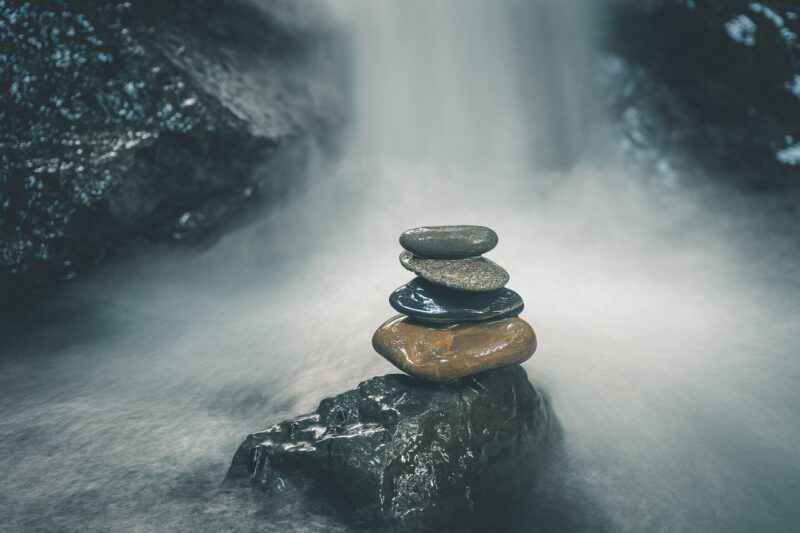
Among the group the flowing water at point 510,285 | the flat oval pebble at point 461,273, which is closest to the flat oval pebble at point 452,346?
the flat oval pebble at point 461,273

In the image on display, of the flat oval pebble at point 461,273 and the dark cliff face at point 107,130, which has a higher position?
the dark cliff face at point 107,130

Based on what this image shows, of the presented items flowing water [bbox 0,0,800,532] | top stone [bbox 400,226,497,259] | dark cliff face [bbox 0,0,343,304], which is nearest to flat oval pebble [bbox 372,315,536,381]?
top stone [bbox 400,226,497,259]

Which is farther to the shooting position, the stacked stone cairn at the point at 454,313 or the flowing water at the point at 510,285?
the stacked stone cairn at the point at 454,313

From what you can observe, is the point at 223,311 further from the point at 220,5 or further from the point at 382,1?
the point at 382,1

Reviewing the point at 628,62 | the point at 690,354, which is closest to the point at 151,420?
the point at 690,354

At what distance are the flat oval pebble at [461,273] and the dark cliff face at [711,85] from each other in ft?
17.3

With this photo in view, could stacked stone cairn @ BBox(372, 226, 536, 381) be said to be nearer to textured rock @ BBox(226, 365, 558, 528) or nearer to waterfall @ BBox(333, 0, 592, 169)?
textured rock @ BBox(226, 365, 558, 528)

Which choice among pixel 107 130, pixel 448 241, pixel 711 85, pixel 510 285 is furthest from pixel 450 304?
pixel 711 85

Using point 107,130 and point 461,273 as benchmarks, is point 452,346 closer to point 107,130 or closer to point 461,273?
point 461,273

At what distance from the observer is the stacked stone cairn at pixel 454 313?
2986mm

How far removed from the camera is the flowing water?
2.84 metres

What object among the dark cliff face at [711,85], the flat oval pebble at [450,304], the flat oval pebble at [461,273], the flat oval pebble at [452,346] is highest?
the dark cliff face at [711,85]

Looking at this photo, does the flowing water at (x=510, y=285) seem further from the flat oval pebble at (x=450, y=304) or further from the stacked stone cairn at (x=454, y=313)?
the flat oval pebble at (x=450, y=304)

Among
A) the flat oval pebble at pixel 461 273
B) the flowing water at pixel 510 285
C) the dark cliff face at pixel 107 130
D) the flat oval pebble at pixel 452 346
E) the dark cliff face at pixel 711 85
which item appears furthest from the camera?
the dark cliff face at pixel 711 85
